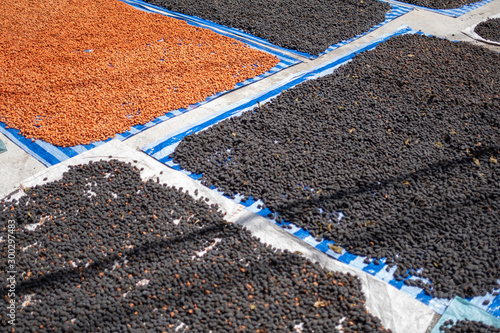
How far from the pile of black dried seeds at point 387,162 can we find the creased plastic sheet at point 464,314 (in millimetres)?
104

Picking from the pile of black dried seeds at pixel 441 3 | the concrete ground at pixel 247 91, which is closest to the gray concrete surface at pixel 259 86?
the concrete ground at pixel 247 91

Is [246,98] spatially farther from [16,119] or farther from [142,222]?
[16,119]

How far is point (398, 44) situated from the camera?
618 cm

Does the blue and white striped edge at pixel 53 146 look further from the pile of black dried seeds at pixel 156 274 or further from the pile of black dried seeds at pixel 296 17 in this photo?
the pile of black dried seeds at pixel 296 17

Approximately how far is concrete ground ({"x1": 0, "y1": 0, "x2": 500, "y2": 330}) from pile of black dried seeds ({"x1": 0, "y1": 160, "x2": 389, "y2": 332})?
56 centimetres

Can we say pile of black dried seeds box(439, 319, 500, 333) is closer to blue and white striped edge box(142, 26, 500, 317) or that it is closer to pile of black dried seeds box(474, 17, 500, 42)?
blue and white striped edge box(142, 26, 500, 317)

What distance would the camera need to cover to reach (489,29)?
278 inches

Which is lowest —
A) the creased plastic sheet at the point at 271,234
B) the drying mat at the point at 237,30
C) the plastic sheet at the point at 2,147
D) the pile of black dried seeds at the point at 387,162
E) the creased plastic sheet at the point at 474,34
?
the plastic sheet at the point at 2,147

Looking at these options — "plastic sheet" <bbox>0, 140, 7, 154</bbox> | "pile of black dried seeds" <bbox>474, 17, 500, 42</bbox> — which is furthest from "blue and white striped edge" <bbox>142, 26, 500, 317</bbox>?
"plastic sheet" <bbox>0, 140, 7, 154</bbox>

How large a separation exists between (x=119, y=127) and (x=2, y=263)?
1940mm

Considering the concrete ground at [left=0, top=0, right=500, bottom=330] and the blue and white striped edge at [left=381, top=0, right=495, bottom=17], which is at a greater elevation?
the blue and white striped edge at [left=381, top=0, right=495, bottom=17]

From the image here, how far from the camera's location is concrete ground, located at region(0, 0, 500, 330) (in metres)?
3.84

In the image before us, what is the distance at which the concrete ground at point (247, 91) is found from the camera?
12.6 ft

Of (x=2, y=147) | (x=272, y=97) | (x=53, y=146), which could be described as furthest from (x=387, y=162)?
(x=2, y=147)
